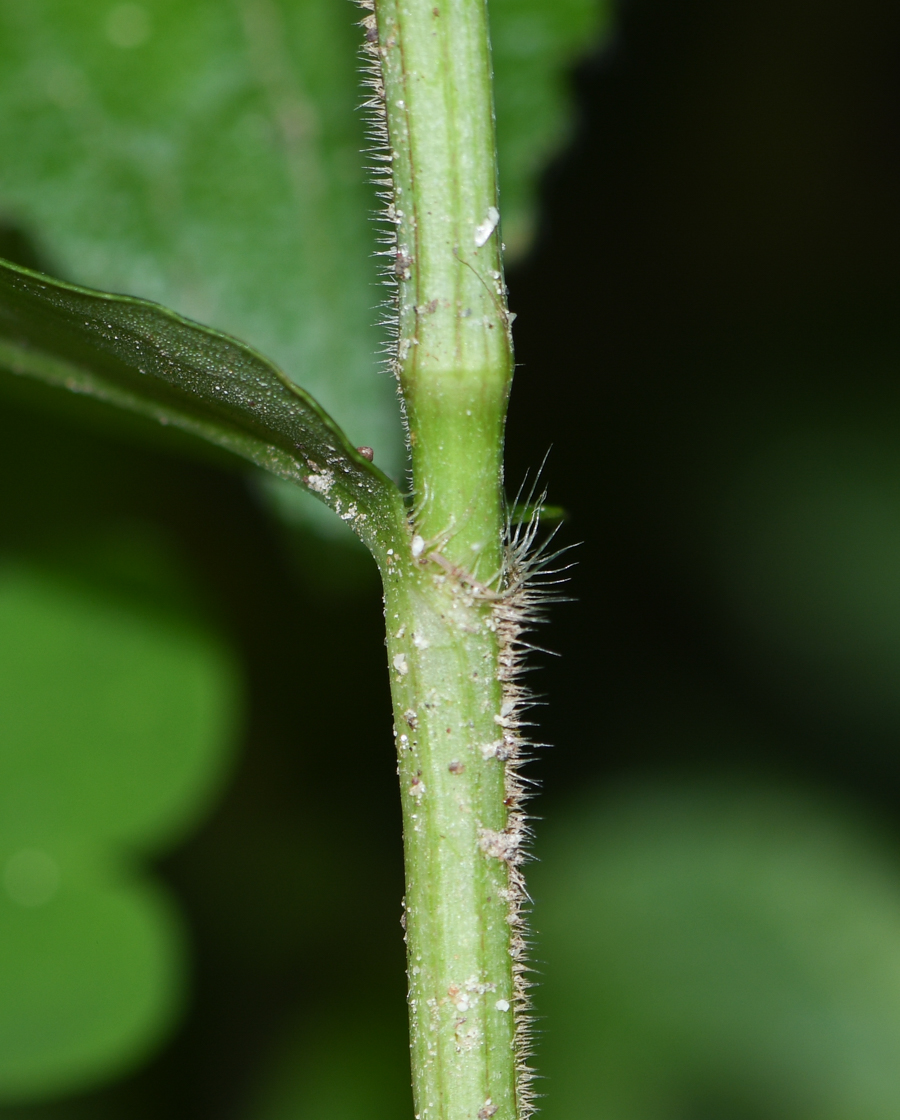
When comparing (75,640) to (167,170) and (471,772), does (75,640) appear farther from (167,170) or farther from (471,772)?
(471,772)

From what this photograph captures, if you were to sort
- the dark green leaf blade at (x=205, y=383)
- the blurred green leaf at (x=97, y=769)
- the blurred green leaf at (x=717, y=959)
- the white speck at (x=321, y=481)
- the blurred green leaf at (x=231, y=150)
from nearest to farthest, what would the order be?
1. the dark green leaf blade at (x=205, y=383)
2. the white speck at (x=321, y=481)
3. the blurred green leaf at (x=231, y=150)
4. the blurred green leaf at (x=97, y=769)
5. the blurred green leaf at (x=717, y=959)

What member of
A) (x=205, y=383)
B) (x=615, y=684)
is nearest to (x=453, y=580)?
(x=205, y=383)

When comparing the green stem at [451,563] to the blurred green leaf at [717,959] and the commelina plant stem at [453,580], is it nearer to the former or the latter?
the commelina plant stem at [453,580]

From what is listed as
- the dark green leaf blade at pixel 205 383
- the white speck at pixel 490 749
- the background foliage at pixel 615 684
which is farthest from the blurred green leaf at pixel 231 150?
the white speck at pixel 490 749

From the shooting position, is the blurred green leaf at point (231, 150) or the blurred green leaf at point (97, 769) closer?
the blurred green leaf at point (231, 150)

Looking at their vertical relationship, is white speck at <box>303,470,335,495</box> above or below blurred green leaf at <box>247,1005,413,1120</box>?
above

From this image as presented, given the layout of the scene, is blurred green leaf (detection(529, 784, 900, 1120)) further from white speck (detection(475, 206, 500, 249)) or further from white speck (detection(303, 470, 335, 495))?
white speck (detection(475, 206, 500, 249))

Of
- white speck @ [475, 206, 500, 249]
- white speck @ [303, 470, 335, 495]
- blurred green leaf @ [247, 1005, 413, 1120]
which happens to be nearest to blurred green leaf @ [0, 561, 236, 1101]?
blurred green leaf @ [247, 1005, 413, 1120]

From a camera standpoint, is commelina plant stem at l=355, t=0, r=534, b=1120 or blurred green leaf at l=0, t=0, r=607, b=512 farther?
blurred green leaf at l=0, t=0, r=607, b=512

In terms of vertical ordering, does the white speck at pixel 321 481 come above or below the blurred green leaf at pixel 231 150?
below
